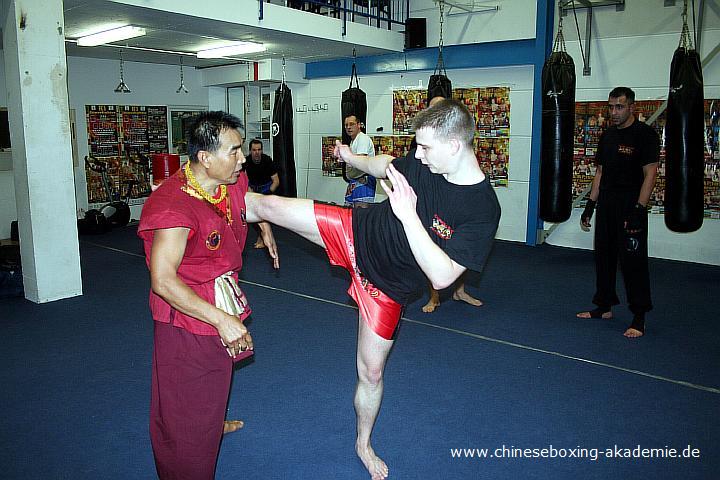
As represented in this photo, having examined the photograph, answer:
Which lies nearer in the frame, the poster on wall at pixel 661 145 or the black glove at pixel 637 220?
the black glove at pixel 637 220

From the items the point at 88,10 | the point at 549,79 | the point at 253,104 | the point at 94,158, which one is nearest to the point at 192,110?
the point at 253,104

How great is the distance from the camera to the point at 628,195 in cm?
449

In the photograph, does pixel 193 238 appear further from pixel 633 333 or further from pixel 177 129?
pixel 177 129

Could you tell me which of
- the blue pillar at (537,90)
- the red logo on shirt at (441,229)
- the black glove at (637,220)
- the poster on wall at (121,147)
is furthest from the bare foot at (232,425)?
the poster on wall at (121,147)

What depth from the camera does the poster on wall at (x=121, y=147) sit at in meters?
9.55

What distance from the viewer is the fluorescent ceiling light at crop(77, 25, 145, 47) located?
6871 millimetres

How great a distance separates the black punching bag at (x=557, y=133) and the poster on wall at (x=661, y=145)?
2.19m

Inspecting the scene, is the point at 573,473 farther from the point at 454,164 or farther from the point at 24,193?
the point at 24,193

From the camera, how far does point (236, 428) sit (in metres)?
3.17

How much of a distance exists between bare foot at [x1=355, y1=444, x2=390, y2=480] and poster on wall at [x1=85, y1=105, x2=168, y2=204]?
8153 mm

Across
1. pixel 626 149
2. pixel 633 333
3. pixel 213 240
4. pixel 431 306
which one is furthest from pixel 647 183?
pixel 213 240

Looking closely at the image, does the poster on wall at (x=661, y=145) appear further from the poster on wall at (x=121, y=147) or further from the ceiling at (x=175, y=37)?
the poster on wall at (x=121, y=147)

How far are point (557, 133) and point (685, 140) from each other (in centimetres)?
103

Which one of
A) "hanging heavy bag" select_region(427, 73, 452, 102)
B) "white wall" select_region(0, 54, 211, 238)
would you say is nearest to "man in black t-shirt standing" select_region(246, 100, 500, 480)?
"hanging heavy bag" select_region(427, 73, 452, 102)
